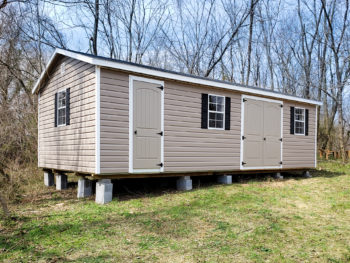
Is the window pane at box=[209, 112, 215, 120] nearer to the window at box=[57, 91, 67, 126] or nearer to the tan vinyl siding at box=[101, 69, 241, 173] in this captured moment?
the tan vinyl siding at box=[101, 69, 241, 173]

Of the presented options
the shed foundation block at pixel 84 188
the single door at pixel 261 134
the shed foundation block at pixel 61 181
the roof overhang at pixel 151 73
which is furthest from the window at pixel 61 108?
the single door at pixel 261 134

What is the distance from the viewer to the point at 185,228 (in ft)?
16.7

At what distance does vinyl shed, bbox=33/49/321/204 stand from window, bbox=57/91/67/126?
29 millimetres

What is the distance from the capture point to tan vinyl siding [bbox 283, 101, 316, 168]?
417 inches

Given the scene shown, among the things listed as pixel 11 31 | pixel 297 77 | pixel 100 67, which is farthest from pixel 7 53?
pixel 297 77

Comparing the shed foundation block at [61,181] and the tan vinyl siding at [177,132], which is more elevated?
the tan vinyl siding at [177,132]

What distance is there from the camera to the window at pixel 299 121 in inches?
434

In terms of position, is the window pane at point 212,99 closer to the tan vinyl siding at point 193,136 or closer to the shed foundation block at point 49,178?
the tan vinyl siding at point 193,136

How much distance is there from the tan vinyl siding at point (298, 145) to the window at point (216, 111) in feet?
9.47

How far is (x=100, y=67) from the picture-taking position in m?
6.66

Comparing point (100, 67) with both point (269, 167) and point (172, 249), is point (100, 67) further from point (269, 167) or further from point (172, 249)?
point (269, 167)

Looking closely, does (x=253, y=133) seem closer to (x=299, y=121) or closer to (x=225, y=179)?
(x=225, y=179)

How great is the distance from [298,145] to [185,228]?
7340mm

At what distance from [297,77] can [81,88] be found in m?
18.1
